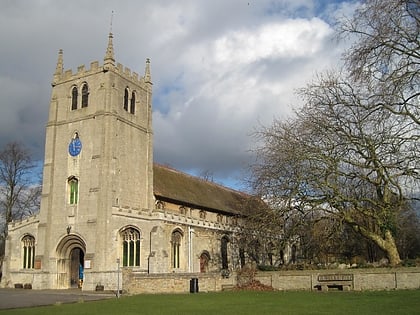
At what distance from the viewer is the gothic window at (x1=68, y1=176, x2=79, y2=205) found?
37.3 m

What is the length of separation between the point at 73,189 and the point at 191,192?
39.3 feet

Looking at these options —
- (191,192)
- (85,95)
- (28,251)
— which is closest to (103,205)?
(28,251)

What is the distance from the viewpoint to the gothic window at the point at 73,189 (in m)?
37.3

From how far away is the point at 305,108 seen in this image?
26.2 m

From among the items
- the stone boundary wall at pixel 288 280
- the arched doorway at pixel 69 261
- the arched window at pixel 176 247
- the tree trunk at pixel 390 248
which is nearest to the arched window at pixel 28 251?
the arched doorway at pixel 69 261

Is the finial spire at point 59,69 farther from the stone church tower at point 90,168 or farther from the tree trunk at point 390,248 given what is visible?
the tree trunk at point 390,248

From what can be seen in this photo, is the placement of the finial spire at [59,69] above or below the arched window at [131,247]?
above

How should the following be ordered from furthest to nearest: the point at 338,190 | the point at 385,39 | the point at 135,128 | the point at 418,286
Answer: the point at 135,128 < the point at 338,190 < the point at 418,286 < the point at 385,39

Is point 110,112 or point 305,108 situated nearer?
point 305,108

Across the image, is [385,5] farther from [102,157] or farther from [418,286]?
[102,157]

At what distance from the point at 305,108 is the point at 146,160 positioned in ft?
60.2

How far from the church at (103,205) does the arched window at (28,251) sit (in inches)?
3.2

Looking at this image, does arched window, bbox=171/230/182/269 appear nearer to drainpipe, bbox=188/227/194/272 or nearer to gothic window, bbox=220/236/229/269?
drainpipe, bbox=188/227/194/272

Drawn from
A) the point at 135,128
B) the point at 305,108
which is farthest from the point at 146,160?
the point at 305,108
